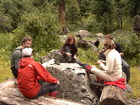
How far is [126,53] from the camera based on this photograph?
1171 cm

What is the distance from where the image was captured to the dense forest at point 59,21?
11.4m

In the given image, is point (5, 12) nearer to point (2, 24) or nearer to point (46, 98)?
point (2, 24)

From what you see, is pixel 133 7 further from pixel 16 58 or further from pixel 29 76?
pixel 29 76

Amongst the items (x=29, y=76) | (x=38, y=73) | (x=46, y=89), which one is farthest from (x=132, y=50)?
(x=29, y=76)

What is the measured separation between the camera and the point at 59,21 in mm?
20422

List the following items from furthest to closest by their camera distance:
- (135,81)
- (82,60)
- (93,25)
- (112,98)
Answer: (93,25) < (82,60) < (135,81) < (112,98)

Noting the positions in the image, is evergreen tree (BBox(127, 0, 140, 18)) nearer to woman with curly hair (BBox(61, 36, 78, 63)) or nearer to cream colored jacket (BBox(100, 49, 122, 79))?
woman with curly hair (BBox(61, 36, 78, 63))

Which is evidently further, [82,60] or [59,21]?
[59,21]

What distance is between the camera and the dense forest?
11.4m

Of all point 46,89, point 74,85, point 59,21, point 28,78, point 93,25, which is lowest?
point 74,85

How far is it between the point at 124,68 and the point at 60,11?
45.4ft

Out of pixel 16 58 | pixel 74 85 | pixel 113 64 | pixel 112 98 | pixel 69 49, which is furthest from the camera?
pixel 69 49

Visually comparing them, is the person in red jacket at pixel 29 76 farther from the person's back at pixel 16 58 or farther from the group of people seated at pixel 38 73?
the person's back at pixel 16 58

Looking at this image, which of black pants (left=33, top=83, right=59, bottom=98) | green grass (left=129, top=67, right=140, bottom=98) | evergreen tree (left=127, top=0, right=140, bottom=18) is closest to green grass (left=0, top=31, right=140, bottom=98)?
green grass (left=129, top=67, right=140, bottom=98)
